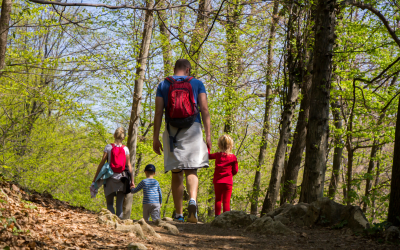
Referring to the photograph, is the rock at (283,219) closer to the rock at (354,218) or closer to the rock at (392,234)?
the rock at (354,218)

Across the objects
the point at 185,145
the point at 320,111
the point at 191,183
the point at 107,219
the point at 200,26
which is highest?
the point at 200,26

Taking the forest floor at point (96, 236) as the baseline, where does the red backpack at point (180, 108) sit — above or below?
above

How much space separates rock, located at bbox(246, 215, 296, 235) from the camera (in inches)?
181

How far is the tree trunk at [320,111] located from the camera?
5918 mm

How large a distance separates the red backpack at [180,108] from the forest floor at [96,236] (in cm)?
129

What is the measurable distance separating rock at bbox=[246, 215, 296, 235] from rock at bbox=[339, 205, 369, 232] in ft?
2.56

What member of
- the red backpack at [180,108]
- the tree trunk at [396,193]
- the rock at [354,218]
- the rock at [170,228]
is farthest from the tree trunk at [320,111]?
the rock at [170,228]

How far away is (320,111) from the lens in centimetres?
597

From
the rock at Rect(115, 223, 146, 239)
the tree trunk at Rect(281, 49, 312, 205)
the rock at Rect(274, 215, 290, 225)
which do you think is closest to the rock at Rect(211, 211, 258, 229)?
the rock at Rect(274, 215, 290, 225)

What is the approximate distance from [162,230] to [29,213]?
1695 millimetres

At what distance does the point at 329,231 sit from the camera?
4.62m

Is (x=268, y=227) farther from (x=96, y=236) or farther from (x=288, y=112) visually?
(x=288, y=112)

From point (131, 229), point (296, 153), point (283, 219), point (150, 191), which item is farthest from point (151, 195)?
point (296, 153)

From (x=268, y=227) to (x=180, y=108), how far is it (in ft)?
7.08
